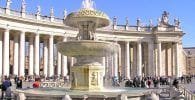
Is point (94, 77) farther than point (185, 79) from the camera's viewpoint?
No

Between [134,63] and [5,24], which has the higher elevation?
[5,24]

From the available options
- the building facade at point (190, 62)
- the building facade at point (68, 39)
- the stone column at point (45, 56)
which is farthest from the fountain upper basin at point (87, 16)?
the building facade at point (190, 62)

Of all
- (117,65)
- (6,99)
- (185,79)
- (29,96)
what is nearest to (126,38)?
(117,65)

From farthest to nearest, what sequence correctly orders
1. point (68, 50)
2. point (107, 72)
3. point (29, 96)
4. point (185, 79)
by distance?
point (107, 72) < point (185, 79) < point (68, 50) < point (29, 96)

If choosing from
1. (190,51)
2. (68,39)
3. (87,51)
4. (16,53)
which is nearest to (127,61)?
(68,39)

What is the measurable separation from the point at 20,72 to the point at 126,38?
26.5 metres

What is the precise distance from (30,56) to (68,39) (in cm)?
799

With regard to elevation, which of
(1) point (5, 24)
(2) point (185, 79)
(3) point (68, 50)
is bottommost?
(2) point (185, 79)

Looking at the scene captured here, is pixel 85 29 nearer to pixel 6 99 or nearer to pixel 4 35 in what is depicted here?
pixel 6 99

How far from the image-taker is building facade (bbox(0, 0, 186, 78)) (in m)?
67.2

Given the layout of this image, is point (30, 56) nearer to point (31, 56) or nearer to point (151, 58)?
point (31, 56)

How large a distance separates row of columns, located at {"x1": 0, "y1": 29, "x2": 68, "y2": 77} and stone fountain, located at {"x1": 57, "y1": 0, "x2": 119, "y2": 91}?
133ft

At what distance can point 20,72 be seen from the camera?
220 feet

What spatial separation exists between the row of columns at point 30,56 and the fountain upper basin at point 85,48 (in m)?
41.2
